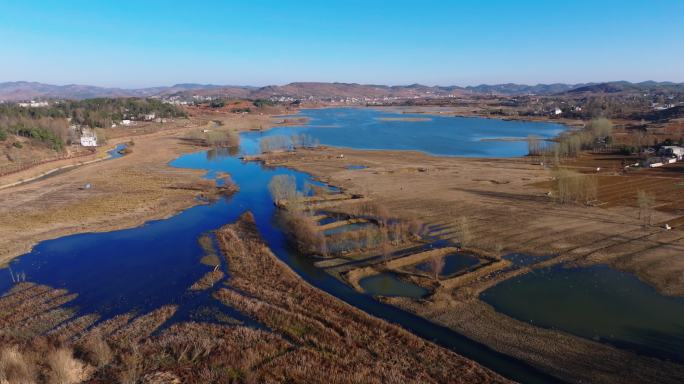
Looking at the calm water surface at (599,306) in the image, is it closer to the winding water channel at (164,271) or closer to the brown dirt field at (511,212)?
the brown dirt field at (511,212)

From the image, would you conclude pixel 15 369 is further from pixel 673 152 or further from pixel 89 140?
pixel 89 140

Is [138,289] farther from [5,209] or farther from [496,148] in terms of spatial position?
[496,148]

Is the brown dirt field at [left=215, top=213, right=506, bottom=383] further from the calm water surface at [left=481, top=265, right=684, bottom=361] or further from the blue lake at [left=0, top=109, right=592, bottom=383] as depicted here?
the calm water surface at [left=481, top=265, right=684, bottom=361]

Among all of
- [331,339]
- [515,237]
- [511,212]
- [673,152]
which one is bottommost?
[331,339]

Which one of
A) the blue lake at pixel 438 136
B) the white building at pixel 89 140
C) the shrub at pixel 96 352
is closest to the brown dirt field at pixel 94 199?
the shrub at pixel 96 352

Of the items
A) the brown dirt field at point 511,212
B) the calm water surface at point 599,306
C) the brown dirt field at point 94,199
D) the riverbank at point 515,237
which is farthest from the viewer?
the brown dirt field at point 94,199

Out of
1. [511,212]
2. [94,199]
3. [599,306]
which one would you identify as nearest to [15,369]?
[599,306]

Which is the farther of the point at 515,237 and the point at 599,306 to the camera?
the point at 515,237

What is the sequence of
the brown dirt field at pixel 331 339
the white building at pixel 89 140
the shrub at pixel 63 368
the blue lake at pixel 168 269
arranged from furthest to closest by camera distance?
the white building at pixel 89 140 < the blue lake at pixel 168 269 < the brown dirt field at pixel 331 339 < the shrub at pixel 63 368

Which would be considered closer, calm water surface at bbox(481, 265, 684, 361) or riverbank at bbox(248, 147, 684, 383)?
riverbank at bbox(248, 147, 684, 383)

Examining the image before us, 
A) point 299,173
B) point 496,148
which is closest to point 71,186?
point 299,173

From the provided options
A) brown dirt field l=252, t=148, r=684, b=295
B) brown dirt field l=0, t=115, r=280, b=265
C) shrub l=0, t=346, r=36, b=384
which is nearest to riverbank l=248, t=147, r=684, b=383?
brown dirt field l=252, t=148, r=684, b=295
